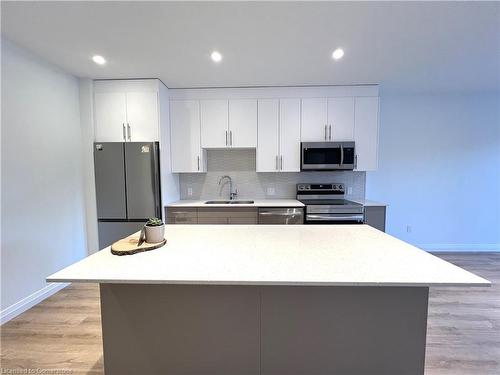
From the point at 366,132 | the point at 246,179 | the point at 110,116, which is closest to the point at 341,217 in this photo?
the point at 366,132

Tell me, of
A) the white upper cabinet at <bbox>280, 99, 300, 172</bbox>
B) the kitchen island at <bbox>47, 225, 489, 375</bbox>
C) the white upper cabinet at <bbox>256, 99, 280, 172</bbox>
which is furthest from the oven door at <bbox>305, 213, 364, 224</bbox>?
the kitchen island at <bbox>47, 225, 489, 375</bbox>

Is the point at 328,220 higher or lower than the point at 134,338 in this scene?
higher

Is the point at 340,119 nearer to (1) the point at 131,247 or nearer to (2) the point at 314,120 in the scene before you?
(2) the point at 314,120

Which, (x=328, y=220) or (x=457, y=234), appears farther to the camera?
(x=457, y=234)

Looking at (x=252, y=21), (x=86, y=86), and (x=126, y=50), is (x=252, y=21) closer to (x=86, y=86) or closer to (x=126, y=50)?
(x=126, y=50)

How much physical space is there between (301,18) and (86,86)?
2737 millimetres

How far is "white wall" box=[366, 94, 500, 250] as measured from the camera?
12.3ft

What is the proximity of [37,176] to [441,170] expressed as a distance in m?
5.49

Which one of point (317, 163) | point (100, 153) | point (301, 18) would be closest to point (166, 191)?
point (100, 153)

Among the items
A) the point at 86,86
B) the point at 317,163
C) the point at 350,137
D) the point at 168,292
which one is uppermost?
the point at 86,86

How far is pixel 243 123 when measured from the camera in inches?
132

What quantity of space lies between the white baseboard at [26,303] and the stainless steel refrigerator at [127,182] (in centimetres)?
86

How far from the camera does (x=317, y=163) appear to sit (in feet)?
10.8

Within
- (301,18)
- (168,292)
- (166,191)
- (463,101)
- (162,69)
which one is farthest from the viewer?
(463,101)
